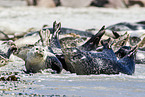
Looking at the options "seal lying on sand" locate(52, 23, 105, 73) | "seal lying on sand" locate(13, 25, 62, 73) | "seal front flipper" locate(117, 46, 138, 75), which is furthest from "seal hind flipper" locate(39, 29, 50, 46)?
"seal front flipper" locate(117, 46, 138, 75)

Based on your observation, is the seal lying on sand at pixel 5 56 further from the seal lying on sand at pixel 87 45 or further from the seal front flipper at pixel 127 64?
the seal front flipper at pixel 127 64

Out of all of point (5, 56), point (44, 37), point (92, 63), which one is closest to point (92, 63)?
point (92, 63)

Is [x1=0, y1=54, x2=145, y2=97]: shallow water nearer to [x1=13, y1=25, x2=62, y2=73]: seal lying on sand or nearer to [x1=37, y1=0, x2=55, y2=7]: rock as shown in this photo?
[x1=13, y1=25, x2=62, y2=73]: seal lying on sand

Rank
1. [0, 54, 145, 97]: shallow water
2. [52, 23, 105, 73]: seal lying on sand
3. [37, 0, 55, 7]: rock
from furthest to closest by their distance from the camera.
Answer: [37, 0, 55, 7]: rock < [52, 23, 105, 73]: seal lying on sand < [0, 54, 145, 97]: shallow water

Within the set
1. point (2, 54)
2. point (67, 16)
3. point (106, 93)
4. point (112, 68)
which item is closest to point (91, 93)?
point (106, 93)

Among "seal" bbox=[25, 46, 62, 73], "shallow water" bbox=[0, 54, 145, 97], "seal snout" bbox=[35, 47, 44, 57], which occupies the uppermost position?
"seal snout" bbox=[35, 47, 44, 57]

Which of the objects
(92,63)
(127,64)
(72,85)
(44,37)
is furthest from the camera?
(44,37)

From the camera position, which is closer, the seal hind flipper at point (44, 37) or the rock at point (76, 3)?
the seal hind flipper at point (44, 37)

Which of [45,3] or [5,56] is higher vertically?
[45,3]

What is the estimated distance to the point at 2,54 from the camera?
185 inches

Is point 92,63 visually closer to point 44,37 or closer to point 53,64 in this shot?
point 53,64

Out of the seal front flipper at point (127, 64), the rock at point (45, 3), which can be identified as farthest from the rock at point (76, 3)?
the seal front flipper at point (127, 64)

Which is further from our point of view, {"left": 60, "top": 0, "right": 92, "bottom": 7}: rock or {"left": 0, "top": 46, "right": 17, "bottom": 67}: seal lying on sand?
{"left": 60, "top": 0, "right": 92, "bottom": 7}: rock

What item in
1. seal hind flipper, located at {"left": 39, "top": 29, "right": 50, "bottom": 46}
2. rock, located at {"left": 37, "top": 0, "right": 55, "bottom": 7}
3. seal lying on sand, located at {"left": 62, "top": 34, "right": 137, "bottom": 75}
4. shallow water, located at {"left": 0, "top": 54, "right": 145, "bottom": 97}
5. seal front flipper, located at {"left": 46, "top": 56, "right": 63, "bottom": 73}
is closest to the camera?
shallow water, located at {"left": 0, "top": 54, "right": 145, "bottom": 97}
